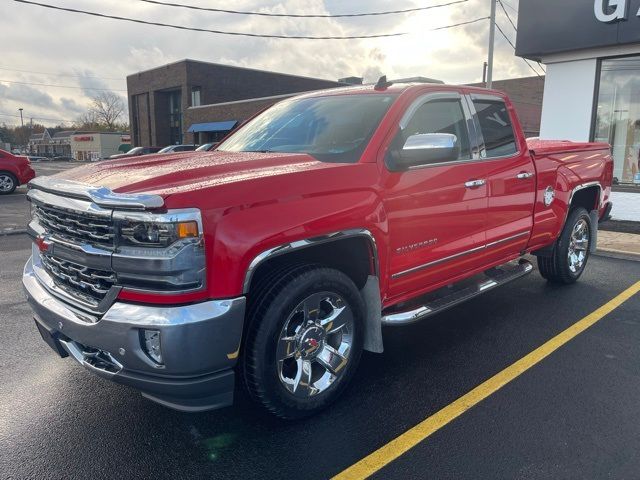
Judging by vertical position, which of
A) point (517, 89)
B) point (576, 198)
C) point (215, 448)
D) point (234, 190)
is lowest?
point (215, 448)

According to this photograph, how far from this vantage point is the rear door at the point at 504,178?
4365 millimetres

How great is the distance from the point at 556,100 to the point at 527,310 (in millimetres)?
8365

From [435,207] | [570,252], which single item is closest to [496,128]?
[435,207]

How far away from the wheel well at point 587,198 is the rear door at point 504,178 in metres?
1.30

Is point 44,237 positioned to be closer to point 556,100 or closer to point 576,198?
point 576,198

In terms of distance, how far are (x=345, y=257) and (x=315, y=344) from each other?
Result: 59cm

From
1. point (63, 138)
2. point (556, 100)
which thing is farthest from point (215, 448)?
point (63, 138)

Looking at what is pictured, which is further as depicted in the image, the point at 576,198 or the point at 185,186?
the point at 576,198

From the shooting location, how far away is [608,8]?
33.7 feet

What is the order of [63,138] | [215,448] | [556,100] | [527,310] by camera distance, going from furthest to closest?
[63,138], [556,100], [527,310], [215,448]

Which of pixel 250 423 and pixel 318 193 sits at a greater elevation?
pixel 318 193

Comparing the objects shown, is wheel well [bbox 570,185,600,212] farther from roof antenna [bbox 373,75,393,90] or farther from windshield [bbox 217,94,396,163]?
windshield [bbox 217,94,396,163]

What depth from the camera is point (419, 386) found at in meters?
3.59

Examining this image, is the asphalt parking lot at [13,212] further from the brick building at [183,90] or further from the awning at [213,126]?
the brick building at [183,90]
